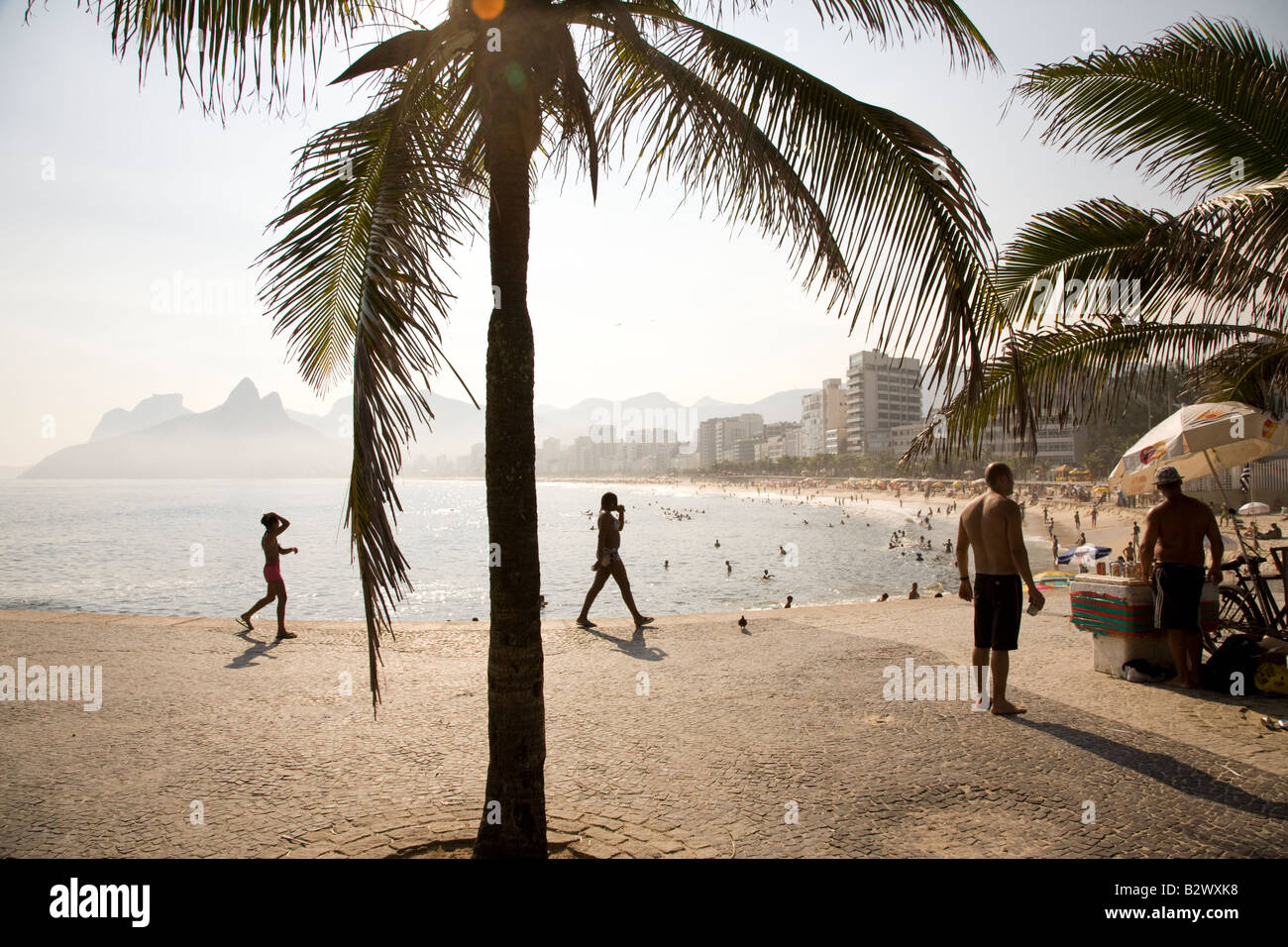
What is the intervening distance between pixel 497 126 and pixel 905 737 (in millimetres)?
5026

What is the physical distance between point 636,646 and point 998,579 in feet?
15.5

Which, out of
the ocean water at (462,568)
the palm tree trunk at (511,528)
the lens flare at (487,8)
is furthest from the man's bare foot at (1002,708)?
the lens flare at (487,8)

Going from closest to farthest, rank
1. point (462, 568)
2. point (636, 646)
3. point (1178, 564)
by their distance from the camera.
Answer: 1. point (1178, 564)
2. point (636, 646)
3. point (462, 568)

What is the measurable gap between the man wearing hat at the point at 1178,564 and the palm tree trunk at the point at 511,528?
19.4ft

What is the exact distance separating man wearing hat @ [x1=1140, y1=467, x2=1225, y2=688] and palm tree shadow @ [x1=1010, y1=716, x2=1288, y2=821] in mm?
1776

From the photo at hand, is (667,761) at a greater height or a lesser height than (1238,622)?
lesser

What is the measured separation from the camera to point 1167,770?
481 cm

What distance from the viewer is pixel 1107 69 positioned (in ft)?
21.2

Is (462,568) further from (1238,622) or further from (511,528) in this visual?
(511,528)

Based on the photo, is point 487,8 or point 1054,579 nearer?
point 487,8

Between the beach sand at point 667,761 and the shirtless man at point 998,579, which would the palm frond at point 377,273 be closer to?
the beach sand at point 667,761

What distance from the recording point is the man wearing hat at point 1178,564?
6371 mm

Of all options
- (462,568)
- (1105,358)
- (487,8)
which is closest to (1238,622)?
(1105,358)
